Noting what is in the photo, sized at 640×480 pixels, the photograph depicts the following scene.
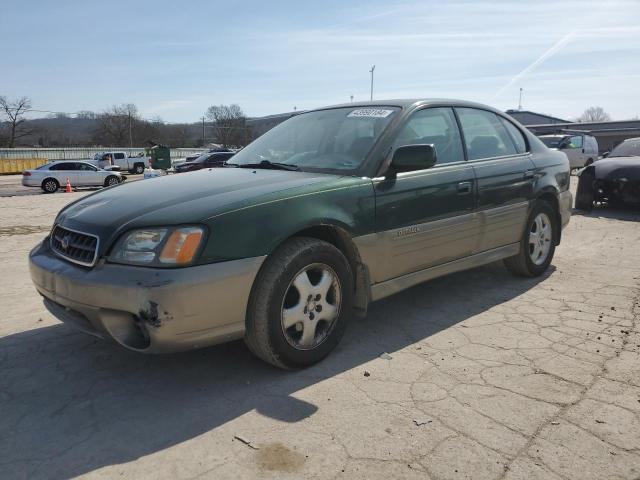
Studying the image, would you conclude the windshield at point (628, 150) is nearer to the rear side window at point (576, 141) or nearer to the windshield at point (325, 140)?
the windshield at point (325, 140)

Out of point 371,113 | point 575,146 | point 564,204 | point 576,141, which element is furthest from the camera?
point 576,141

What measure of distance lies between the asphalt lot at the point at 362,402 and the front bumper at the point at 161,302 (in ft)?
1.21

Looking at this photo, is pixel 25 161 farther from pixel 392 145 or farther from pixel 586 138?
pixel 392 145

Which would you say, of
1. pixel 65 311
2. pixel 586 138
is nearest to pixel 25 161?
pixel 586 138

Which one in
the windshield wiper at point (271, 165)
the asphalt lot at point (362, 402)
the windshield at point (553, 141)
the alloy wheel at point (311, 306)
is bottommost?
the asphalt lot at point (362, 402)

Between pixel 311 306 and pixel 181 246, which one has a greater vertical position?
pixel 181 246

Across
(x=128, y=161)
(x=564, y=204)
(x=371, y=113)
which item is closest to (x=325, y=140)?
(x=371, y=113)

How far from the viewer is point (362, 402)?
2.60m

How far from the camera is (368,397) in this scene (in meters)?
2.65

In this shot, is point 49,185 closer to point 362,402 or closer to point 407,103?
point 407,103

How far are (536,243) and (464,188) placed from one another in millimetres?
1464

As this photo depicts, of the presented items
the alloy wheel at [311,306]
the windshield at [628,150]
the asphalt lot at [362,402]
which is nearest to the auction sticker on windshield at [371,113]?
the alloy wheel at [311,306]

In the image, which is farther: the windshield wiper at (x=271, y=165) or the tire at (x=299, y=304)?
the windshield wiper at (x=271, y=165)

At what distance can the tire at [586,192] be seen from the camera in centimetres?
920
